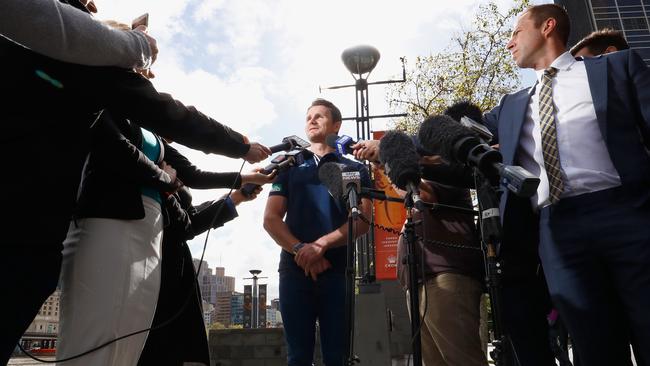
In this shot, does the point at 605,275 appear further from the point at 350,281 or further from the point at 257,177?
the point at 257,177

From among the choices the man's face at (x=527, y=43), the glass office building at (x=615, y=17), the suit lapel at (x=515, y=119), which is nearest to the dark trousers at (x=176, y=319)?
the suit lapel at (x=515, y=119)

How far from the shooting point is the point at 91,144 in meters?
1.84

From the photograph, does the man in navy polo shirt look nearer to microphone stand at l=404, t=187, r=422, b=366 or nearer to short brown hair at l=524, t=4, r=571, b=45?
microphone stand at l=404, t=187, r=422, b=366

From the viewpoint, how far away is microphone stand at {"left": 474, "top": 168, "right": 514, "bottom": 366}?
185 cm

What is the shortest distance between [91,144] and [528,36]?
103 inches

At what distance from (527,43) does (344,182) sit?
4.84 feet

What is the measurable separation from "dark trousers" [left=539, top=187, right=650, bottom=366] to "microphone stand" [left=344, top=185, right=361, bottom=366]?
1.07 metres

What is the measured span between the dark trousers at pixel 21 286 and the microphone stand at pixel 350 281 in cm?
151

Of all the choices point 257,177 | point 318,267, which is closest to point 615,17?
point 318,267

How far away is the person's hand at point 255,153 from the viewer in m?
2.38

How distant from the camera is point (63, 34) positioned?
1.56 m

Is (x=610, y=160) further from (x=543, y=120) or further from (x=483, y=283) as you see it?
(x=483, y=283)

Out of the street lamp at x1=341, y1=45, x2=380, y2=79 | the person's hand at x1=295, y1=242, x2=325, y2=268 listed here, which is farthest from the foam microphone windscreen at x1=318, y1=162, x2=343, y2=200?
the street lamp at x1=341, y1=45, x2=380, y2=79

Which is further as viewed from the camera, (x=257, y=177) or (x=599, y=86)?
(x=257, y=177)
